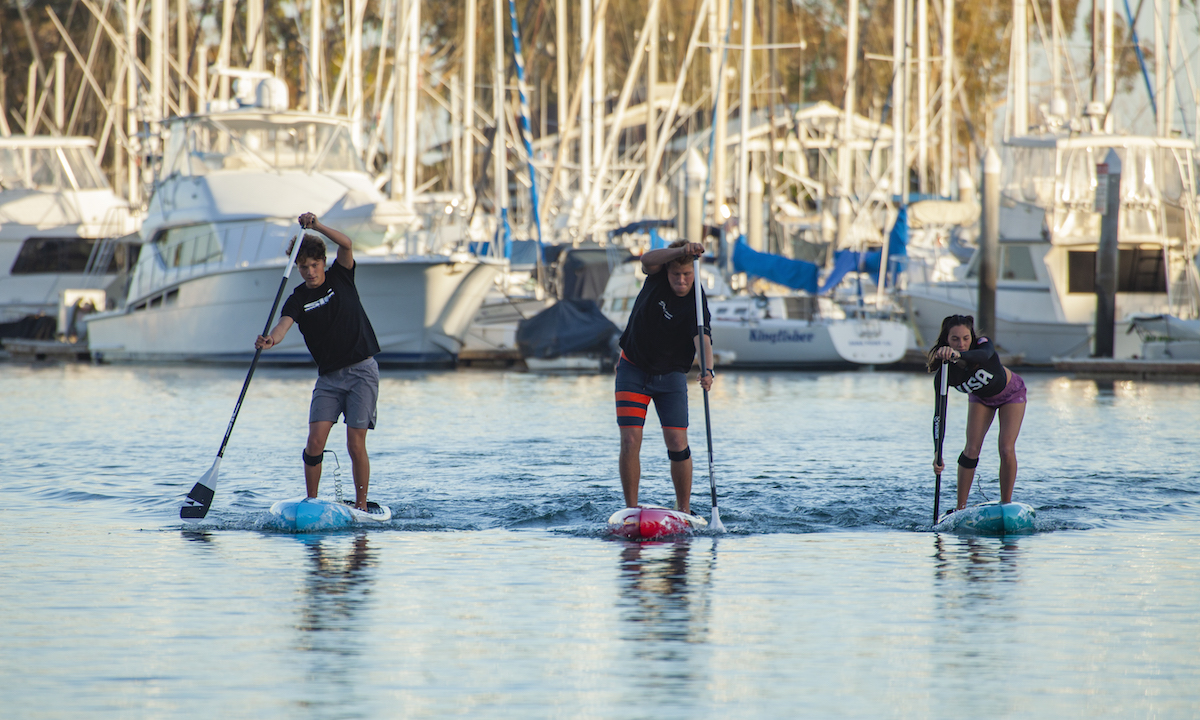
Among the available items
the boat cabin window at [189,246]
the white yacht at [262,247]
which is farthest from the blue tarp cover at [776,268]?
the boat cabin window at [189,246]

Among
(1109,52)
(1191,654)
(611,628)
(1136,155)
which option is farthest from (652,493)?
(1109,52)

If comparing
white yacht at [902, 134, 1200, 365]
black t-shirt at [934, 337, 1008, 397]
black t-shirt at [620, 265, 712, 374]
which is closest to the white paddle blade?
black t-shirt at [620, 265, 712, 374]

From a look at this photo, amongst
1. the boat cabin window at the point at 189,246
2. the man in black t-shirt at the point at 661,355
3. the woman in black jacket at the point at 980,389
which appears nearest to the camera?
the man in black t-shirt at the point at 661,355

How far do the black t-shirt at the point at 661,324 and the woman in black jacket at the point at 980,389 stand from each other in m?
1.55

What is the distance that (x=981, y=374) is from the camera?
1090 cm

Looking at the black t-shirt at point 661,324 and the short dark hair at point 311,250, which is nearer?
the black t-shirt at point 661,324

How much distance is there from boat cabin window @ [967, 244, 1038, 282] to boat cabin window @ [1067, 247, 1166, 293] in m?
0.83

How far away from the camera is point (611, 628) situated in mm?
8078

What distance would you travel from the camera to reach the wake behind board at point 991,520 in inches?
440

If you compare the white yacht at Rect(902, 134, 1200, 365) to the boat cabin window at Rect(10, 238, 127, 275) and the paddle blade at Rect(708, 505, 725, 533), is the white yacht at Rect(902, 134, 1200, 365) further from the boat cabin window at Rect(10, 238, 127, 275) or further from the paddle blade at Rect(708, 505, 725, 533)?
the paddle blade at Rect(708, 505, 725, 533)

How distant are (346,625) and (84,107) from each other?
55063 mm

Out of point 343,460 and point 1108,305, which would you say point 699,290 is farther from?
point 1108,305

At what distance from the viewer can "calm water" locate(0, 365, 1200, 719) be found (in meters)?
6.86

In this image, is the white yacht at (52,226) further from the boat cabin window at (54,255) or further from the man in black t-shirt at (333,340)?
the man in black t-shirt at (333,340)
